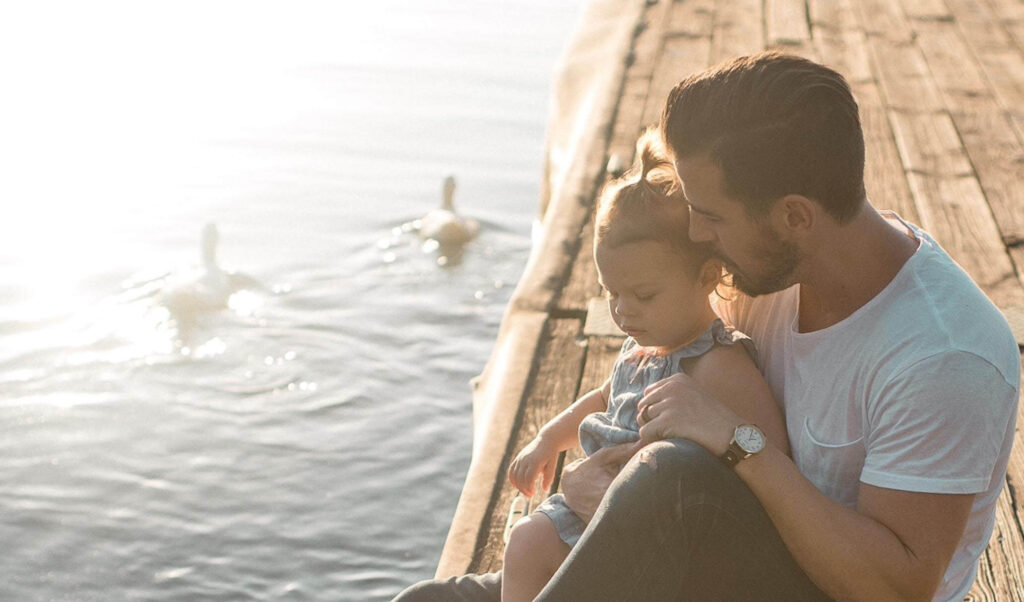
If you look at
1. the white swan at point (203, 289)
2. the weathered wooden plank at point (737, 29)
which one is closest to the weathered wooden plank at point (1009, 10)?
the weathered wooden plank at point (737, 29)

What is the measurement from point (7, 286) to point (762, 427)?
8.11m

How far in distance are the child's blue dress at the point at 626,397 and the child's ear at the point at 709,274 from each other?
76mm

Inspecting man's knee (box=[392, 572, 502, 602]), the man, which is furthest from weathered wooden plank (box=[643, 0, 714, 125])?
the man

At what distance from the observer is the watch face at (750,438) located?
2152 millimetres

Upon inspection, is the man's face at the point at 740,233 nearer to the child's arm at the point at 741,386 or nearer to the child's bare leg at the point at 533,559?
the child's arm at the point at 741,386

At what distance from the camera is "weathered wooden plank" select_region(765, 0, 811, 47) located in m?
7.46

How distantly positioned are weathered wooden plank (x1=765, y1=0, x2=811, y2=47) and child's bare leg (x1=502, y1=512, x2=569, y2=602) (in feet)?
17.5

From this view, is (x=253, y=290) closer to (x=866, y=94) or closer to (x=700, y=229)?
(x=866, y=94)

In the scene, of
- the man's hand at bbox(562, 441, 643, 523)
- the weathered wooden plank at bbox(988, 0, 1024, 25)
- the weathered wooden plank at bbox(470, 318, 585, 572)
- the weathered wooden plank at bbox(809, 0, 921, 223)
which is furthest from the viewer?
the weathered wooden plank at bbox(988, 0, 1024, 25)

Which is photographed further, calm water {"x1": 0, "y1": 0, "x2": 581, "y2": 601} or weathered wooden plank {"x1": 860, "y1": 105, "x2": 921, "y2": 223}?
calm water {"x1": 0, "y1": 0, "x2": 581, "y2": 601}

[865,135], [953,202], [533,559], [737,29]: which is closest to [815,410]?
[533,559]

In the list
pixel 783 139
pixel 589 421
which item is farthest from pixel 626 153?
pixel 783 139

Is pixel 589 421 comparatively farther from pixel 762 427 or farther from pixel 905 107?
pixel 905 107

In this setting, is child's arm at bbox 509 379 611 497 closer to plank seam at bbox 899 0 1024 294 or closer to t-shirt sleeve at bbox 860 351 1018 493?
t-shirt sleeve at bbox 860 351 1018 493
